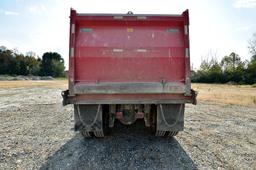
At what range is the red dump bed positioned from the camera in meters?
4.30

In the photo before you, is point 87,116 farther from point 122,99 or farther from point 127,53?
point 127,53

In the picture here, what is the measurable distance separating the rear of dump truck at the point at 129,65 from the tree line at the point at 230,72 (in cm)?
3766

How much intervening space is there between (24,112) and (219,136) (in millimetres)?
7161

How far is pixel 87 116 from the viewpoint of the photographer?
14.6 feet

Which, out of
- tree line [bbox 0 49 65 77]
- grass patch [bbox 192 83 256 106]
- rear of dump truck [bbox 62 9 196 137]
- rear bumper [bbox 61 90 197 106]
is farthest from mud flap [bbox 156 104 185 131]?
tree line [bbox 0 49 65 77]

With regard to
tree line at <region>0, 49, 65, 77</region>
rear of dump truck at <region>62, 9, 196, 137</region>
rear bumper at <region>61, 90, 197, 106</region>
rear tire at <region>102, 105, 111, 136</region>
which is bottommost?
rear tire at <region>102, 105, 111, 136</region>

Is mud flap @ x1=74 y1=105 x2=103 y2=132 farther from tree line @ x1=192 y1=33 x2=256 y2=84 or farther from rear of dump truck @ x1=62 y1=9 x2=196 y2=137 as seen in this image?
tree line @ x1=192 y1=33 x2=256 y2=84

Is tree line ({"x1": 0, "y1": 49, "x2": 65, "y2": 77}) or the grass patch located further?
tree line ({"x1": 0, "y1": 49, "x2": 65, "y2": 77})

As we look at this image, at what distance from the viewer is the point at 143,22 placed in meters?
4.43

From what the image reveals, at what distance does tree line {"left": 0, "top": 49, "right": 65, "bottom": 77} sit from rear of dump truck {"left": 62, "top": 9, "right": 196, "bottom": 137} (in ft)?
230

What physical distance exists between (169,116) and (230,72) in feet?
155

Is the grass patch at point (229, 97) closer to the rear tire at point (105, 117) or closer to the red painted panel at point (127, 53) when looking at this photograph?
the red painted panel at point (127, 53)

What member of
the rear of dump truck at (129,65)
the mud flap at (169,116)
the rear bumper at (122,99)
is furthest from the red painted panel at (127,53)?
the mud flap at (169,116)

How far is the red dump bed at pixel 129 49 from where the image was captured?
169 inches
